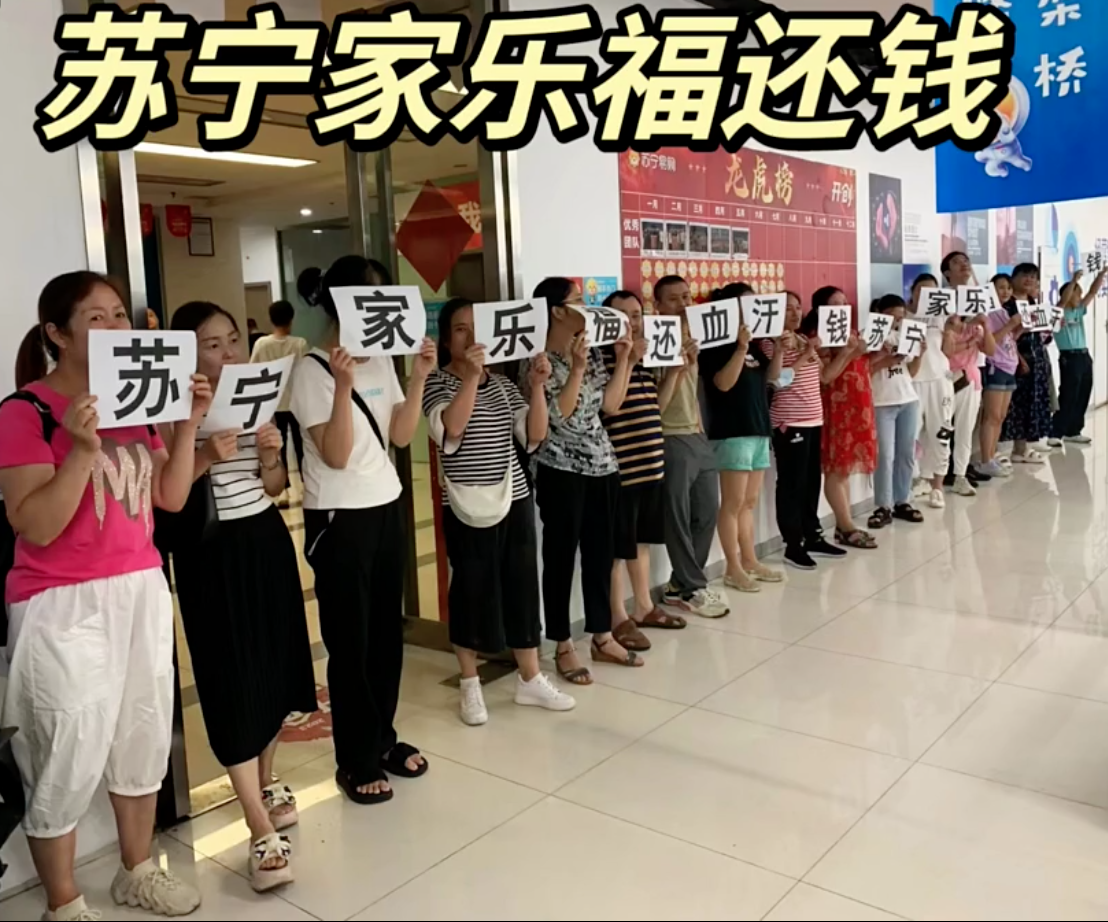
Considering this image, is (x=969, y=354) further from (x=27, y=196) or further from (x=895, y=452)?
(x=27, y=196)

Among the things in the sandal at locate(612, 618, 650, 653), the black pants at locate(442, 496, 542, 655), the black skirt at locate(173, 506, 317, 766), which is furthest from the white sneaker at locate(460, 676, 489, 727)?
the black skirt at locate(173, 506, 317, 766)

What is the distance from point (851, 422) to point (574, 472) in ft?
8.04

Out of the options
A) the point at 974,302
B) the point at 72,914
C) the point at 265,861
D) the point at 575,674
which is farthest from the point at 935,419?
the point at 72,914

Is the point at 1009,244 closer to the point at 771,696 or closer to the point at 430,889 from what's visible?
the point at 771,696

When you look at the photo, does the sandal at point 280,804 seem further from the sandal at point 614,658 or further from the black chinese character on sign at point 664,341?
the black chinese character on sign at point 664,341

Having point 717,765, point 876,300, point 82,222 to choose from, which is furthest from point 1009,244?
point 82,222

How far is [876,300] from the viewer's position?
234 inches

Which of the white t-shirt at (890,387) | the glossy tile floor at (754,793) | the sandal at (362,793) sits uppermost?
the white t-shirt at (890,387)

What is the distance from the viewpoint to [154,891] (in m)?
2.23

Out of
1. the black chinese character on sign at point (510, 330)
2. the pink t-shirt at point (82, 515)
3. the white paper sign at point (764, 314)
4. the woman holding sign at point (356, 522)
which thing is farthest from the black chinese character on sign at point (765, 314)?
the pink t-shirt at point (82, 515)

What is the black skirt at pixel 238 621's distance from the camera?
7.80 feet

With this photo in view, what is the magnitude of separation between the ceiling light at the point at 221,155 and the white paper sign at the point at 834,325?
4.52 m

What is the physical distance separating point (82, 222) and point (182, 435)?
68cm

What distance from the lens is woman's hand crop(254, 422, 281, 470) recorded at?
2430 millimetres
